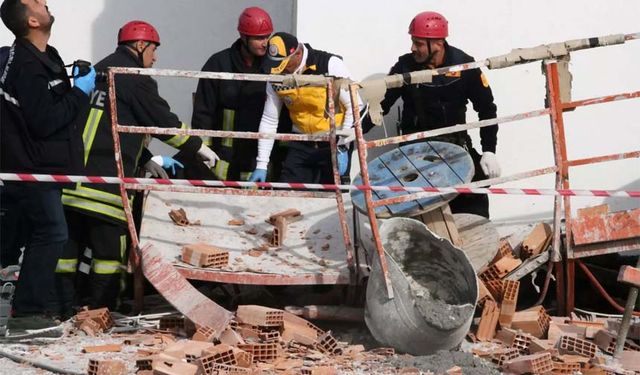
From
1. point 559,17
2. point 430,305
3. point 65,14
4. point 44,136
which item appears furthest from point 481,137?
point 65,14

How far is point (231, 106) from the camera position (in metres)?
7.92

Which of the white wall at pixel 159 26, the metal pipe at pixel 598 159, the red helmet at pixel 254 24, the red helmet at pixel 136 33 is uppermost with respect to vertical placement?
the white wall at pixel 159 26

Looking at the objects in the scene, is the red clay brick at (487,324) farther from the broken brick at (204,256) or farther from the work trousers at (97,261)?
the work trousers at (97,261)

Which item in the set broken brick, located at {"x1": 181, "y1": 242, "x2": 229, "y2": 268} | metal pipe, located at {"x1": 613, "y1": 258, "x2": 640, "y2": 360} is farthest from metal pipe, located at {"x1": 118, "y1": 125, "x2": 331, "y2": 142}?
metal pipe, located at {"x1": 613, "y1": 258, "x2": 640, "y2": 360}

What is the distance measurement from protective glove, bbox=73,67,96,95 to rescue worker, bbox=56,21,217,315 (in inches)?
14.8

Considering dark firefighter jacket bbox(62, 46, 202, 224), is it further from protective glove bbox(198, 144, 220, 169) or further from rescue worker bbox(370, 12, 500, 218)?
rescue worker bbox(370, 12, 500, 218)

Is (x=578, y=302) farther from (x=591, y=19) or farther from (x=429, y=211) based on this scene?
(x=591, y=19)

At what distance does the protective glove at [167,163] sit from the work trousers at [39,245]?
1.18 meters

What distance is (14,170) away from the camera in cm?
645

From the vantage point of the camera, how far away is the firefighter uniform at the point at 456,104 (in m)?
7.54

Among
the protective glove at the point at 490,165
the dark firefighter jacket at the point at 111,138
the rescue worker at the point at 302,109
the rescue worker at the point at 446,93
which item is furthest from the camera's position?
the rescue worker at the point at 446,93

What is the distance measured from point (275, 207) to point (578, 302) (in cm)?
192

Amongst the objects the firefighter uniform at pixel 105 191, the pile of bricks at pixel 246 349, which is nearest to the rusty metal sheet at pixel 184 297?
the pile of bricks at pixel 246 349

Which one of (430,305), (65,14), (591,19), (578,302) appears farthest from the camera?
(65,14)
